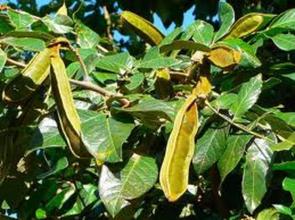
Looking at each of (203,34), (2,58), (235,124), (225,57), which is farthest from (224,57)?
(2,58)

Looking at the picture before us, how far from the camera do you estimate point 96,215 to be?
155 cm

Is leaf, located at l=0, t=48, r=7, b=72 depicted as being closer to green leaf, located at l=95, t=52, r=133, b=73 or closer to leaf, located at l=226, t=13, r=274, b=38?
green leaf, located at l=95, t=52, r=133, b=73

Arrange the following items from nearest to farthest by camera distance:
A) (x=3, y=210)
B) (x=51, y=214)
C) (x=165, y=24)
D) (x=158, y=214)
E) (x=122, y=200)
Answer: (x=122, y=200) → (x=158, y=214) → (x=3, y=210) → (x=51, y=214) → (x=165, y=24)

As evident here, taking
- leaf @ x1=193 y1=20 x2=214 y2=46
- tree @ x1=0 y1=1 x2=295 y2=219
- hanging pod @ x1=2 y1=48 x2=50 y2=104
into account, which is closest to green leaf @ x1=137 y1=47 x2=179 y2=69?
tree @ x1=0 y1=1 x2=295 y2=219

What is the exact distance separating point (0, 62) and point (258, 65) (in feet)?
1.39

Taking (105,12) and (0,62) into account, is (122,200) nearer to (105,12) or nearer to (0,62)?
(0,62)

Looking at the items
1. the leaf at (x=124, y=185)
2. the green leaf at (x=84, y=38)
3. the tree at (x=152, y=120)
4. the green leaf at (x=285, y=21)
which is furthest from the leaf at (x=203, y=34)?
the leaf at (x=124, y=185)

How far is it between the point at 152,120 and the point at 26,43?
23 cm

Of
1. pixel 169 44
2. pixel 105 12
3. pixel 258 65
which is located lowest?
pixel 105 12

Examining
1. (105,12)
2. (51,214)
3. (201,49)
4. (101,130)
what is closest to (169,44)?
(201,49)

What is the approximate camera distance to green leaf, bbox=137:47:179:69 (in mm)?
1234

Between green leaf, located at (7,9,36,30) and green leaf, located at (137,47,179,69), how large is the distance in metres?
0.22

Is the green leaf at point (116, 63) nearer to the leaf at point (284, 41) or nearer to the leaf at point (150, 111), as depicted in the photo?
the leaf at point (150, 111)

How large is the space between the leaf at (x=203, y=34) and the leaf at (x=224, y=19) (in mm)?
11
